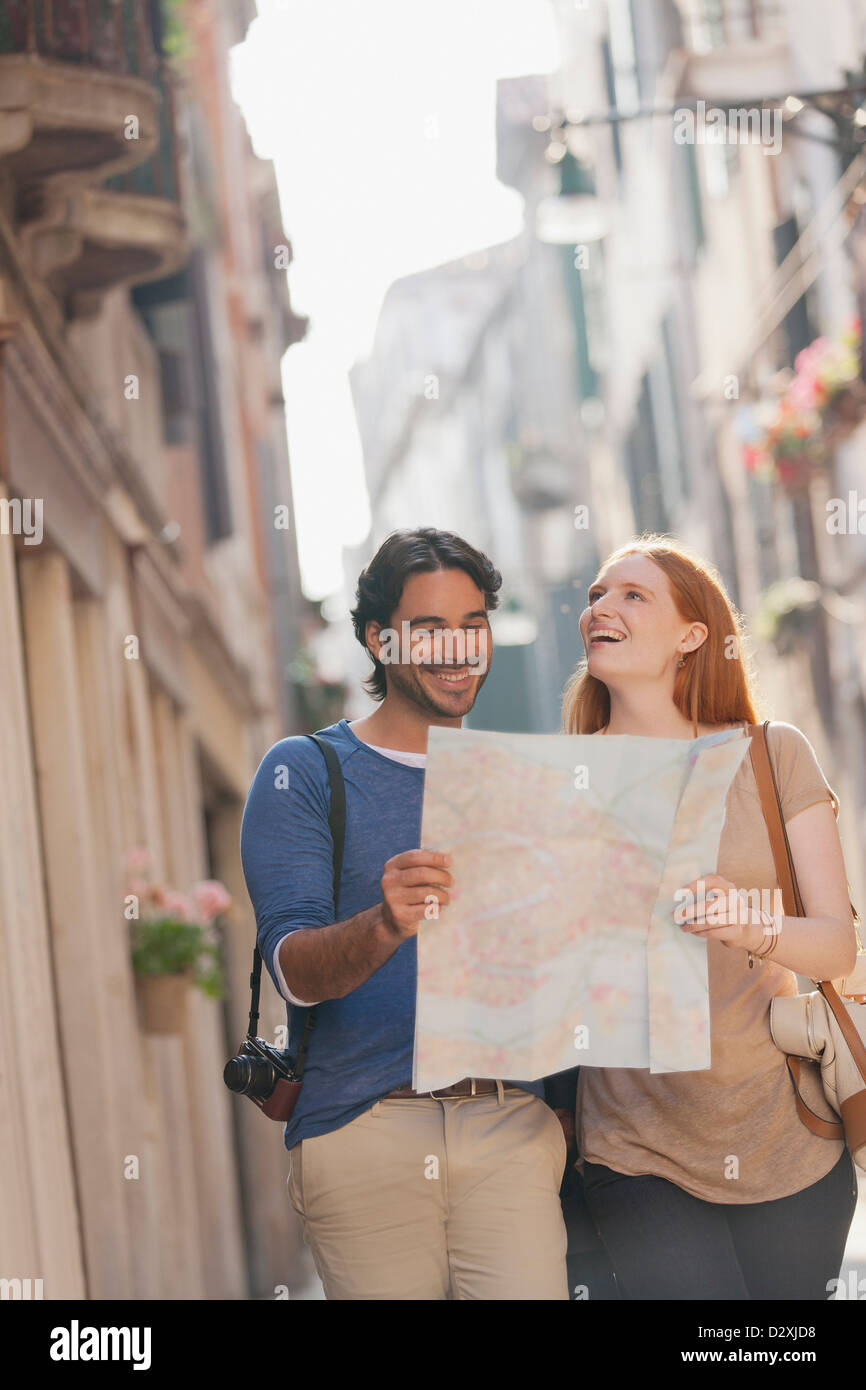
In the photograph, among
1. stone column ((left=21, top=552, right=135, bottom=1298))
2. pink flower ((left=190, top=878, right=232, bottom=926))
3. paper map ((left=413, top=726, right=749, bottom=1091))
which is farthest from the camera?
pink flower ((left=190, top=878, right=232, bottom=926))

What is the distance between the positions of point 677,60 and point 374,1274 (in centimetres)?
1471

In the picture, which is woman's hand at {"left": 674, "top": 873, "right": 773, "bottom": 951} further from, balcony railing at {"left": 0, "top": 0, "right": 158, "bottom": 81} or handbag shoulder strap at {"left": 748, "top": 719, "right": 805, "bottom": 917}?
balcony railing at {"left": 0, "top": 0, "right": 158, "bottom": 81}

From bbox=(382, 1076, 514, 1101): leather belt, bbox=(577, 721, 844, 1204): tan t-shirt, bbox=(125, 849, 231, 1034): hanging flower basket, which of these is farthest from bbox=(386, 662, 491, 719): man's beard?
bbox=(125, 849, 231, 1034): hanging flower basket

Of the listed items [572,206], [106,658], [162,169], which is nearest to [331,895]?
[106,658]

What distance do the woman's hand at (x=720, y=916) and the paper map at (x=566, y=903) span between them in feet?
0.16

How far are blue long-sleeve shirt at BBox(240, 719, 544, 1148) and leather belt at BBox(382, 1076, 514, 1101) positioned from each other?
0.02 metres

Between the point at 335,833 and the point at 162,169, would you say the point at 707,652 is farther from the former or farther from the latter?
the point at 162,169

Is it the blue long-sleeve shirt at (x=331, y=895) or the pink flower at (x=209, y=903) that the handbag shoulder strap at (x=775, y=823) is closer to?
the blue long-sleeve shirt at (x=331, y=895)

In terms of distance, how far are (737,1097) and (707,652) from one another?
76cm

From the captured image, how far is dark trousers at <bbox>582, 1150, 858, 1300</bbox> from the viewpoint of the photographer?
316cm

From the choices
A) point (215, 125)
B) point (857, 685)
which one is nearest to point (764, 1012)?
point (857, 685)

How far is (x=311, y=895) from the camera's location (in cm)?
311

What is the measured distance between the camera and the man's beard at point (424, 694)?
3.28 meters

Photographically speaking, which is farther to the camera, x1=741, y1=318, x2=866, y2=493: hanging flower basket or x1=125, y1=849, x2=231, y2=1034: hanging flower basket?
x1=741, y1=318, x2=866, y2=493: hanging flower basket
